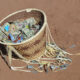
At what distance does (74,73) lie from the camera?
90.8 inches

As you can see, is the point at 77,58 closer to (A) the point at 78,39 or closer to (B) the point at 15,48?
(A) the point at 78,39

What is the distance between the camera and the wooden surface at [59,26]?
7.68 feet

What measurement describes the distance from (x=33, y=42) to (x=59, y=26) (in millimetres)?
890

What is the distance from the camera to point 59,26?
303 cm

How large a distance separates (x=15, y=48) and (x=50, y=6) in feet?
5.03

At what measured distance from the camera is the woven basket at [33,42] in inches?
89.4

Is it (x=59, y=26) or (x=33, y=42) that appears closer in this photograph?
(x=33, y=42)

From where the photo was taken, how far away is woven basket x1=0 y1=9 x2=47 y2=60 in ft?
7.45

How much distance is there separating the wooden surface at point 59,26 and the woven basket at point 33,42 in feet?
0.99

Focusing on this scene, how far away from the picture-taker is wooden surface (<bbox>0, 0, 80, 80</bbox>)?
7.68 feet

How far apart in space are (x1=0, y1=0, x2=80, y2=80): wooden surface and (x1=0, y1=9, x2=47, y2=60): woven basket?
30cm

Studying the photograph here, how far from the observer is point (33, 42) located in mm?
2312

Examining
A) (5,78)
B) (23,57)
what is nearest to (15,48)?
(23,57)

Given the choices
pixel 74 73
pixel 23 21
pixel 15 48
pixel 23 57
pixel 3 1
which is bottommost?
pixel 74 73
